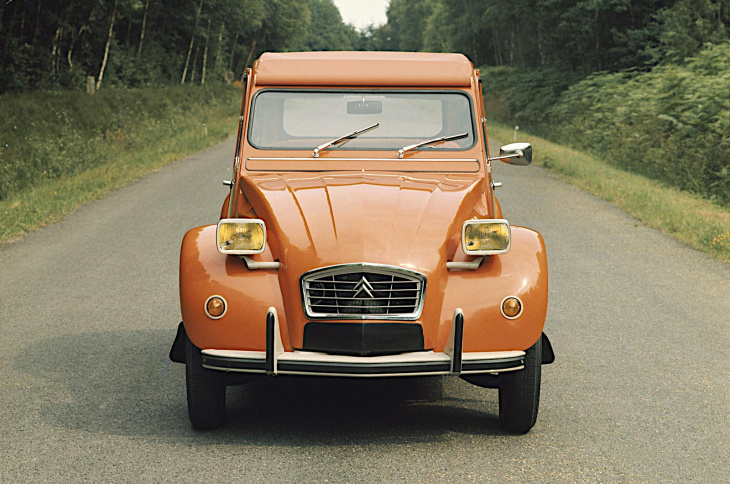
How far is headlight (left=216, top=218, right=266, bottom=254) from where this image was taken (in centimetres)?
494

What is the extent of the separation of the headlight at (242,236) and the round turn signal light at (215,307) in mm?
262

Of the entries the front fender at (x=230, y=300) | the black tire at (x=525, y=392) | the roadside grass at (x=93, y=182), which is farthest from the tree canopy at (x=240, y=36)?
the front fender at (x=230, y=300)

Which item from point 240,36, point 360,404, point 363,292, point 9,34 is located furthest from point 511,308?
point 240,36

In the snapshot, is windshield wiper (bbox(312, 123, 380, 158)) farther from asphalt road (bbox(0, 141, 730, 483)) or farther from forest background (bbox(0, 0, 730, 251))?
forest background (bbox(0, 0, 730, 251))

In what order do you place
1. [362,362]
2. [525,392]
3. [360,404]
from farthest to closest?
[360,404]
[525,392]
[362,362]

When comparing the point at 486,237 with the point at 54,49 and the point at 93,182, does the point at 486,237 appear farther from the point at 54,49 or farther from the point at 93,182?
the point at 54,49

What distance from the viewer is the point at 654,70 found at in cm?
2980

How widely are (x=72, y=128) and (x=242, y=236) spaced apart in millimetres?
20381

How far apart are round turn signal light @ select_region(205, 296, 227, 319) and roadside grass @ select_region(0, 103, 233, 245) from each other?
8095 mm

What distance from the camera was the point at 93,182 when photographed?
17.9 meters

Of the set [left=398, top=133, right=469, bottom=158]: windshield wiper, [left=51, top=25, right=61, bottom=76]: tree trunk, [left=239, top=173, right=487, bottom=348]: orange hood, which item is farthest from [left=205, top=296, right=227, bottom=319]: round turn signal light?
[left=51, top=25, right=61, bottom=76]: tree trunk

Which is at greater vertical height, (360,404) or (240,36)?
(240,36)

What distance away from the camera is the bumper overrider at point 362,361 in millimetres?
4617

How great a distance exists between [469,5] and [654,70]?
172 ft
